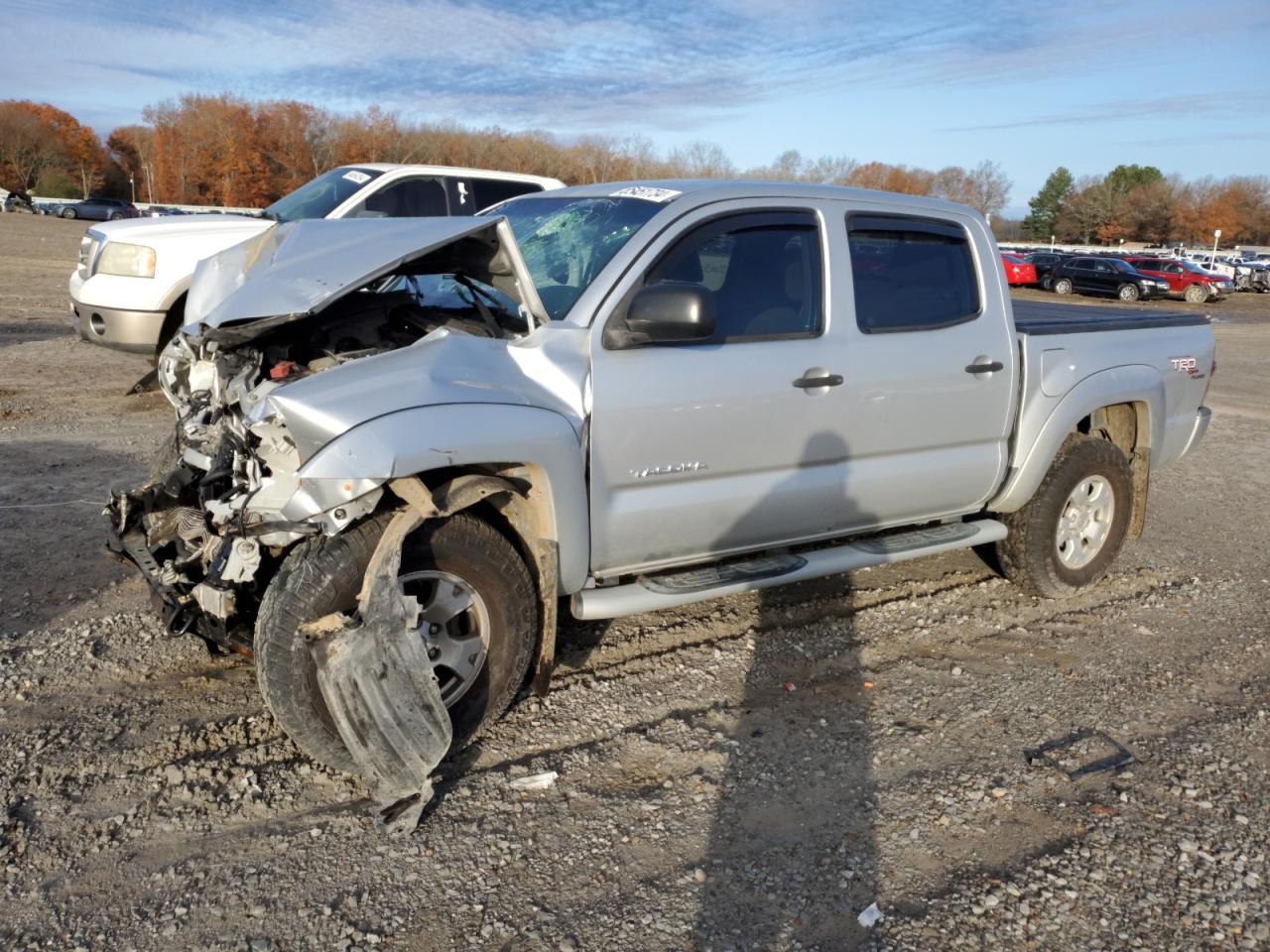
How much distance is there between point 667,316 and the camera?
150 inches

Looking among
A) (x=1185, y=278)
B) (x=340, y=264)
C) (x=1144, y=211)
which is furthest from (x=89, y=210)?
(x=1144, y=211)

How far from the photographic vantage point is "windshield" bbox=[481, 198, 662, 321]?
13.6 feet

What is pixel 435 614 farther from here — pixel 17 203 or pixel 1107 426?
pixel 17 203

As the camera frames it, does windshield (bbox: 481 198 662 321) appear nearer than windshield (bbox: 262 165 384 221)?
Yes

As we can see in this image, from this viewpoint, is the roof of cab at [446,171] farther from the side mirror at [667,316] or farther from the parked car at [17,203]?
the parked car at [17,203]

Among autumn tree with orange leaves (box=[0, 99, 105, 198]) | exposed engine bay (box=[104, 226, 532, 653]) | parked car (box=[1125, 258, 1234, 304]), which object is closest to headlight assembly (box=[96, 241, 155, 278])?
exposed engine bay (box=[104, 226, 532, 653])

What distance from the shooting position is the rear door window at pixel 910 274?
4723mm

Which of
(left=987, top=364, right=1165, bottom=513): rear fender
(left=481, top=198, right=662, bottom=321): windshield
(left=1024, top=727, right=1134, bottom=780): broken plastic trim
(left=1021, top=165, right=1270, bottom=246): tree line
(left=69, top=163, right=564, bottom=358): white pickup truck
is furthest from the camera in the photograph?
(left=1021, top=165, right=1270, bottom=246): tree line

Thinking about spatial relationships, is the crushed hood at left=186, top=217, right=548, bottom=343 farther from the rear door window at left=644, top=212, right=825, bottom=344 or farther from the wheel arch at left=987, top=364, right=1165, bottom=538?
the wheel arch at left=987, top=364, right=1165, bottom=538

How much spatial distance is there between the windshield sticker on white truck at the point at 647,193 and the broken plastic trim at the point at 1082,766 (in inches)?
107

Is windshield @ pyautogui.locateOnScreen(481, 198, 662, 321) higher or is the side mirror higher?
windshield @ pyautogui.locateOnScreen(481, 198, 662, 321)

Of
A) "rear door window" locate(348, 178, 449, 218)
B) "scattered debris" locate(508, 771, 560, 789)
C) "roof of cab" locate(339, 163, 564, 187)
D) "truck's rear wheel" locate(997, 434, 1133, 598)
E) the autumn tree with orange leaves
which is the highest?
the autumn tree with orange leaves

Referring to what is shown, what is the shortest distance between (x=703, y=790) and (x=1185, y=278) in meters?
38.6

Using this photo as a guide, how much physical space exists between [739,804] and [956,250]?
3065 millimetres
